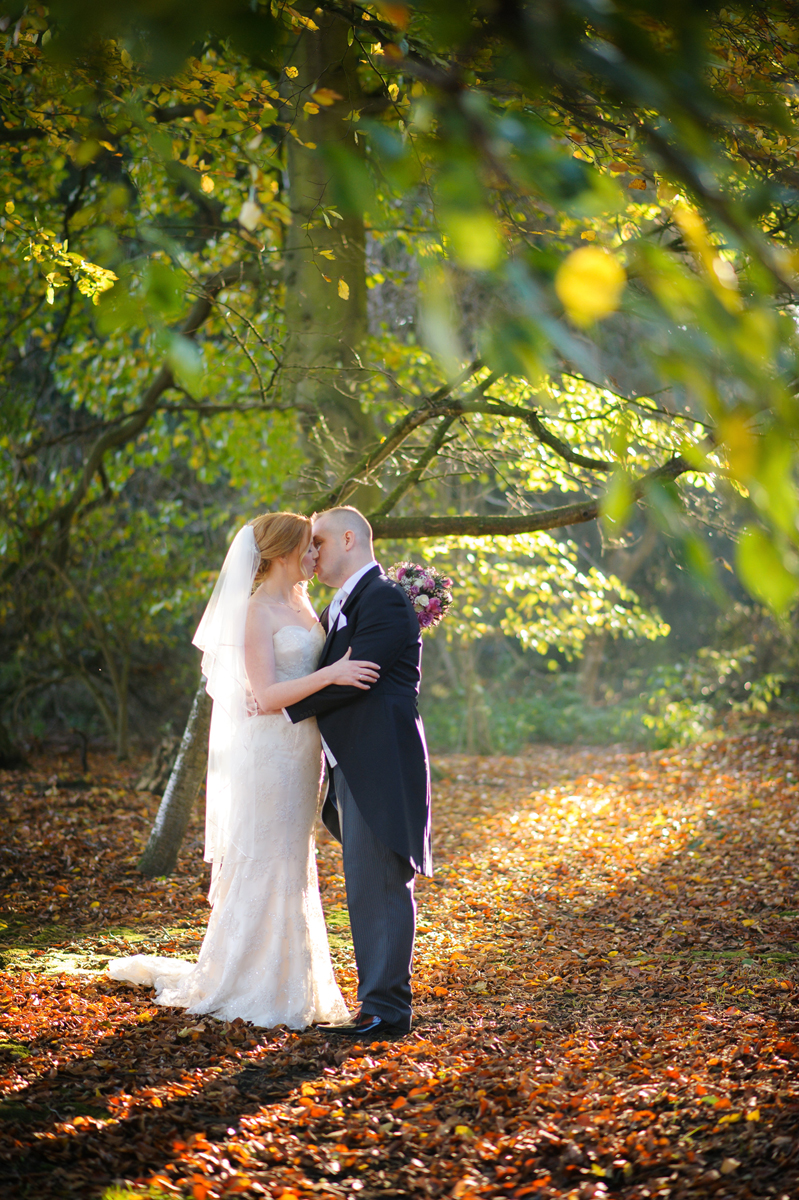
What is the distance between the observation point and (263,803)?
4.21 metres

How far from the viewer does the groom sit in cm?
389

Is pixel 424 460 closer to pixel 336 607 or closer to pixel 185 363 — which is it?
pixel 336 607

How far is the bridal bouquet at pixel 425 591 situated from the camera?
465 cm

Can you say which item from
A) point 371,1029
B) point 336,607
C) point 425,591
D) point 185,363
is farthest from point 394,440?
point 185,363

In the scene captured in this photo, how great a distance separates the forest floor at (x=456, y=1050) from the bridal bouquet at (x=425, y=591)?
185 centimetres

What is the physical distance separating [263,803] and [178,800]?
8.12 ft

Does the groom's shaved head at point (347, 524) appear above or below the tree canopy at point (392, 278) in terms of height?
below

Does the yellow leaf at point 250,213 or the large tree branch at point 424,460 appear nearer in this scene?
the large tree branch at point 424,460

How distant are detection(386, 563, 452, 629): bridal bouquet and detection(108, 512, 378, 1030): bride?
534 millimetres

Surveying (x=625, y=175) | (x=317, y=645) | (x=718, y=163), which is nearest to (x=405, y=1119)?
(x=317, y=645)

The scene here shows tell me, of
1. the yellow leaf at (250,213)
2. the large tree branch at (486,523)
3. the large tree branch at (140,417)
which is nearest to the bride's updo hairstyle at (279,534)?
the large tree branch at (486,523)

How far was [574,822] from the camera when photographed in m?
9.48

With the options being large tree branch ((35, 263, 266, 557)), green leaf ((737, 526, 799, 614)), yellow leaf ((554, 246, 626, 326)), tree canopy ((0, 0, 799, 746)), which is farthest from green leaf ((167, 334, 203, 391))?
large tree branch ((35, 263, 266, 557))

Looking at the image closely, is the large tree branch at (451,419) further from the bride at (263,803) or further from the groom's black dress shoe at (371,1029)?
the groom's black dress shoe at (371,1029)
